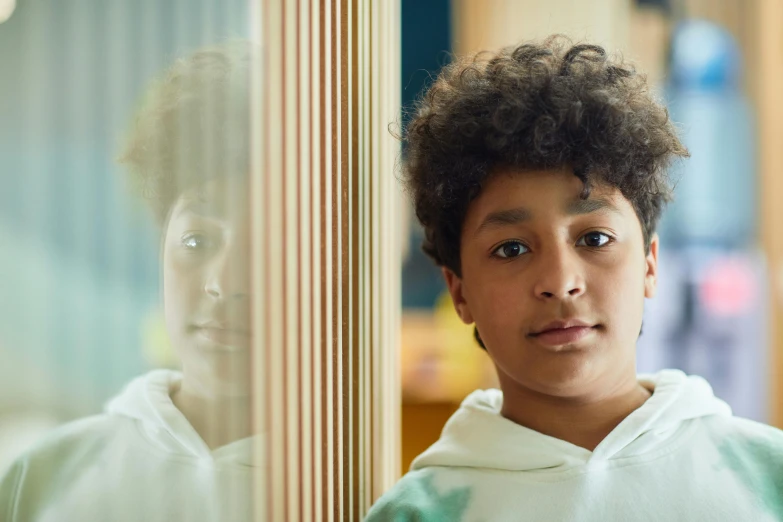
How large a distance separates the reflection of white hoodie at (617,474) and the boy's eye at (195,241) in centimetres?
39

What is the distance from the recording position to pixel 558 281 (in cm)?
87

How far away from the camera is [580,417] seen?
0.95 meters

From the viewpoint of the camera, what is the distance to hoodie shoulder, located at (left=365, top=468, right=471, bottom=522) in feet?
2.90

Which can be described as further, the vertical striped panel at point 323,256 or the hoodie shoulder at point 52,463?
the vertical striped panel at point 323,256

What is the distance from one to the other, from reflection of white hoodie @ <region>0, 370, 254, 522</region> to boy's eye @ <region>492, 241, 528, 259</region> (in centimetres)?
37

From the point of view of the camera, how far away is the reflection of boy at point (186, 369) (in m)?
0.54

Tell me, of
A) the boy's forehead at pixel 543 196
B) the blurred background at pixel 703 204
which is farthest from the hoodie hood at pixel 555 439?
the blurred background at pixel 703 204

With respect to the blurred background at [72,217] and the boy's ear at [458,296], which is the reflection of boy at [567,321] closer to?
the boy's ear at [458,296]

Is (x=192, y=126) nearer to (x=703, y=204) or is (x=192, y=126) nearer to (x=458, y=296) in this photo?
(x=458, y=296)

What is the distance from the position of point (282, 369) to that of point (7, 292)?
29 cm

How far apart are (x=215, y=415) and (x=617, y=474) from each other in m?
0.45

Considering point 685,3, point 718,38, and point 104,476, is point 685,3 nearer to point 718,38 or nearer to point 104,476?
point 718,38

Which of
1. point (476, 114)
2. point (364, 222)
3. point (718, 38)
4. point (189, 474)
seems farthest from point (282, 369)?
point (718, 38)

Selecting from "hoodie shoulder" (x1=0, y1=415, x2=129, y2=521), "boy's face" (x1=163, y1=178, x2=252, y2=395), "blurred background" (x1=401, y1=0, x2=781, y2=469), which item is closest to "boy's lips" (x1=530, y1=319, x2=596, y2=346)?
"boy's face" (x1=163, y1=178, x2=252, y2=395)
